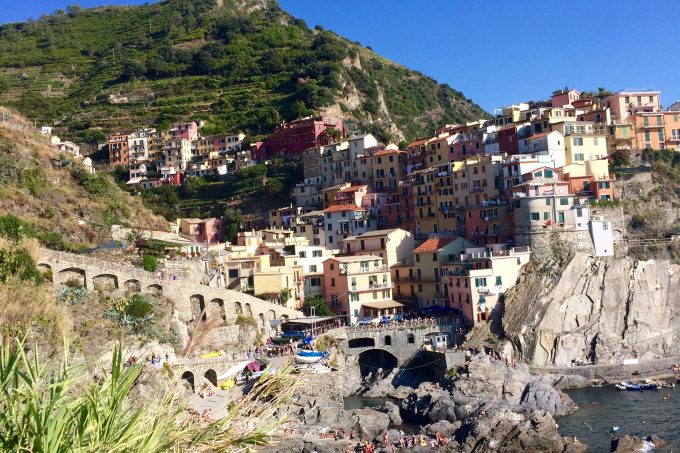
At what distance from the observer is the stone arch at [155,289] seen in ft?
140

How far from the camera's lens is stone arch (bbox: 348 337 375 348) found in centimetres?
5001

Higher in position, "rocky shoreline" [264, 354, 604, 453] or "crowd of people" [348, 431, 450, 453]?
"rocky shoreline" [264, 354, 604, 453]

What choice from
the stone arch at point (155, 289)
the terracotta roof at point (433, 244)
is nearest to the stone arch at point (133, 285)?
the stone arch at point (155, 289)

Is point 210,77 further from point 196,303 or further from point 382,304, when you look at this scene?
point 196,303

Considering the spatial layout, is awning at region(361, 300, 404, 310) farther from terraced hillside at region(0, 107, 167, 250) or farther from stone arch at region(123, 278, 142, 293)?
stone arch at region(123, 278, 142, 293)

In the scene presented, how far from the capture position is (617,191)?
196ft

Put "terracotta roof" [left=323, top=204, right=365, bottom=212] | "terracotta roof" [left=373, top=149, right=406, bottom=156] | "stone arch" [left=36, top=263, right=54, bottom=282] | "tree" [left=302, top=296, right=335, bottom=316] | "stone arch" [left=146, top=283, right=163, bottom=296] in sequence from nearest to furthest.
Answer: "stone arch" [left=36, top=263, right=54, bottom=282] → "stone arch" [left=146, top=283, right=163, bottom=296] → "tree" [left=302, top=296, right=335, bottom=316] → "terracotta roof" [left=323, top=204, right=365, bottom=212] → "terracotta roof" [left=373, top=149, right=406, bottom=156]

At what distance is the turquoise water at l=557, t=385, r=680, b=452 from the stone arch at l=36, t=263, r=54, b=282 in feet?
89.0

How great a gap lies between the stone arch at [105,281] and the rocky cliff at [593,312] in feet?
82.3

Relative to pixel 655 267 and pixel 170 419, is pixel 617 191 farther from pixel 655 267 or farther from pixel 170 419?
pixel 170 419

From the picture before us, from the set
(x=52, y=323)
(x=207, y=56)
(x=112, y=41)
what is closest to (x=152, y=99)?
(x=207, y=56)

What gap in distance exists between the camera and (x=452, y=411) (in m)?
40.0

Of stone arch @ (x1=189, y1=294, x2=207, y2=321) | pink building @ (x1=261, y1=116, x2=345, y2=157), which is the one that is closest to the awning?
stone arch @ (x1=189, y1=294, x2=207, y2=321)

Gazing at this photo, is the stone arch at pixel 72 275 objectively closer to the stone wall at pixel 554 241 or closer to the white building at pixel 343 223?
the white building at pixel 343 223
